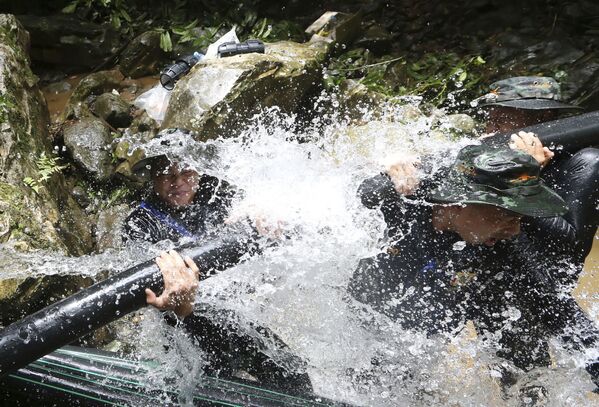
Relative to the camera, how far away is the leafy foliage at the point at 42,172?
350 centimetres

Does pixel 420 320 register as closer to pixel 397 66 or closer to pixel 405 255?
pixel 405 255

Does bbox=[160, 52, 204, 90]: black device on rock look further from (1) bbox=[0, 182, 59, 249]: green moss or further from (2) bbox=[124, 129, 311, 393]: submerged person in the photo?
(1) bbox=[0, 182, 59, 249]: green moss

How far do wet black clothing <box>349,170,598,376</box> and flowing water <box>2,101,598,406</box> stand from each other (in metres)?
0.10

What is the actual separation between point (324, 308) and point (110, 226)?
7.39 feet

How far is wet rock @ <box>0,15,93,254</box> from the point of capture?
3027 mm

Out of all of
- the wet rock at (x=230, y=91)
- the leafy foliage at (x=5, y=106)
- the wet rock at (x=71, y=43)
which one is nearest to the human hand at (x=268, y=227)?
the wet rock at (x=230, y=91)

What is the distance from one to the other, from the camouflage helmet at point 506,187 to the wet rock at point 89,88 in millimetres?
4286

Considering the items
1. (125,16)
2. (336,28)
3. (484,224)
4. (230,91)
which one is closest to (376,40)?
(336,28)

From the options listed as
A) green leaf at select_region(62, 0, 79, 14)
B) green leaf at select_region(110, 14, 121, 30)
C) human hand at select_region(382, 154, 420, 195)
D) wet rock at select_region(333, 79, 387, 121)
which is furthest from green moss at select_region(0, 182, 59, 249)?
green leaf at select_region(62, 0, 79, 14)

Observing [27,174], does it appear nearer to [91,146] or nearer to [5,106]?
[5,106]

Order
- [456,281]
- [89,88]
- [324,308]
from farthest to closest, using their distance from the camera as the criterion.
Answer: [89,88] → [324,308] → [456,281]

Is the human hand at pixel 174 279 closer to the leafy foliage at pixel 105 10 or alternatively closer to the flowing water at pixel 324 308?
the flowing water at pixel 324 308

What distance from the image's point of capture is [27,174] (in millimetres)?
3578

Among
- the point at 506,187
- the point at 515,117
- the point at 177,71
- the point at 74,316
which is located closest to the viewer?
the point at 74,316
